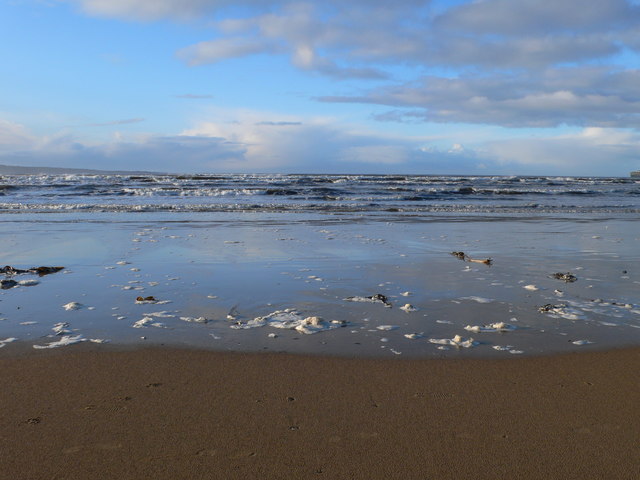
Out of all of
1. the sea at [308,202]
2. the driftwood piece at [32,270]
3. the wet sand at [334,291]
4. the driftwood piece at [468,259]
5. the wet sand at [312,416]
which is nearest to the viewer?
the wet sand at [312,416]

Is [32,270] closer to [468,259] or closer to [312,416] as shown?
[312,416]

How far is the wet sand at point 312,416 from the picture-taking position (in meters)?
2.68

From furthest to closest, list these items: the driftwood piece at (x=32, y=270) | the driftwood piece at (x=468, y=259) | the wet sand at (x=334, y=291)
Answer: the driftwood piece at (x=468, y=259), the driftwood piece at (x=32, y=270), the wet sand at (x=334, y=291)

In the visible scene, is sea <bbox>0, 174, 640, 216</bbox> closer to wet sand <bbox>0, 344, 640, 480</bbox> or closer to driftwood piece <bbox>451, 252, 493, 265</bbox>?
driftwood piece <bbox>451, 252, 493, 265</bbox>

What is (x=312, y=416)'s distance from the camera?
10.4ft

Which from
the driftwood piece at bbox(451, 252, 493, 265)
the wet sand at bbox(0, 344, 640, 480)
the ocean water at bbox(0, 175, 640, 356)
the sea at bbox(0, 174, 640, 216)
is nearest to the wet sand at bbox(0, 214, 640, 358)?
the ocean water at bbox(0, 175, 640, 356)

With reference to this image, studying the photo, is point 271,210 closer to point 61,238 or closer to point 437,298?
point 61,238

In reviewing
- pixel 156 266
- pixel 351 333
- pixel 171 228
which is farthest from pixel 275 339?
pixel 171 228

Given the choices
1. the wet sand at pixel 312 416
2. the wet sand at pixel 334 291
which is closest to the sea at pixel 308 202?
the wet sand at pixel 334 291

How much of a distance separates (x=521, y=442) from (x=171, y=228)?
11.3 metres

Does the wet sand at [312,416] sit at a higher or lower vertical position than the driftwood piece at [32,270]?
lower

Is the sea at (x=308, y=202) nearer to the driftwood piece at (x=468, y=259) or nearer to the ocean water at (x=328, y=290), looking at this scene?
the ocean water at (x=328, y=290)

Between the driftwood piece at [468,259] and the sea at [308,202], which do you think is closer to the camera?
the driftwood piece at [468,259]

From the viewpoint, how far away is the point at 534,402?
3404 millimetres
